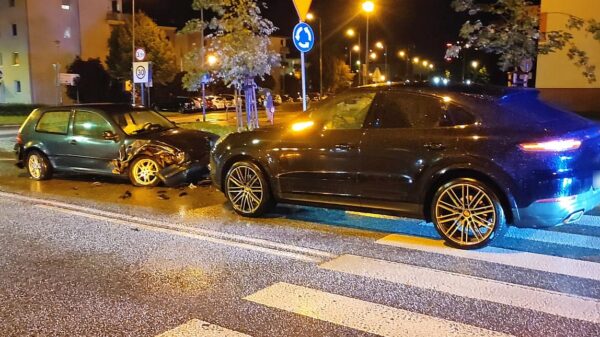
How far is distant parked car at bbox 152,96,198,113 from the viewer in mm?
46572

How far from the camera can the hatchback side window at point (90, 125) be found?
10.9 meters

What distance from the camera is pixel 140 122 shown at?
1136 cm

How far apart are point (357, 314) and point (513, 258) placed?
Answer: 2200 mm

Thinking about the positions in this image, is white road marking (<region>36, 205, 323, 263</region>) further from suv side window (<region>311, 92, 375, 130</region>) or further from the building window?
the building window

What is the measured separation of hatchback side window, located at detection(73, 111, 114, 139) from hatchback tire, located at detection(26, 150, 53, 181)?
1.01 metres

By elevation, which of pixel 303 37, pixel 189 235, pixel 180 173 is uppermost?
pixel 303 37

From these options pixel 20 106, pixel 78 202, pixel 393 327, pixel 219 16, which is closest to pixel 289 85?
pixel 20 106

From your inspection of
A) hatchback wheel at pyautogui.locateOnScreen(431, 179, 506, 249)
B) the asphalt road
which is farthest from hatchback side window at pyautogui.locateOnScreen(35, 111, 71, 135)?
hatchback wheel at pyautogui.locateOnScreen(431, 179, 506, 249)

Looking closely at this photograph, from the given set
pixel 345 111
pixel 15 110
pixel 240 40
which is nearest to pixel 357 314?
pixel 345 111

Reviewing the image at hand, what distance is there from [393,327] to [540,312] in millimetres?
1171

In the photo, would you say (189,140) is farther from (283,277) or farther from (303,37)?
(283,277)

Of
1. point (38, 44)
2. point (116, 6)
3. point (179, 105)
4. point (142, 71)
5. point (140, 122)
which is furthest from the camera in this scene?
point (116, 6)

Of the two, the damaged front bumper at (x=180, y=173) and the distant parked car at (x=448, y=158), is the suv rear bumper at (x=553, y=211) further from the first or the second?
the damaged front bumper at (x=180, y=173)

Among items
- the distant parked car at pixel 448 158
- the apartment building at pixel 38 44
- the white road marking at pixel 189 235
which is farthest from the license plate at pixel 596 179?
the apartment building at pixel 38 44
